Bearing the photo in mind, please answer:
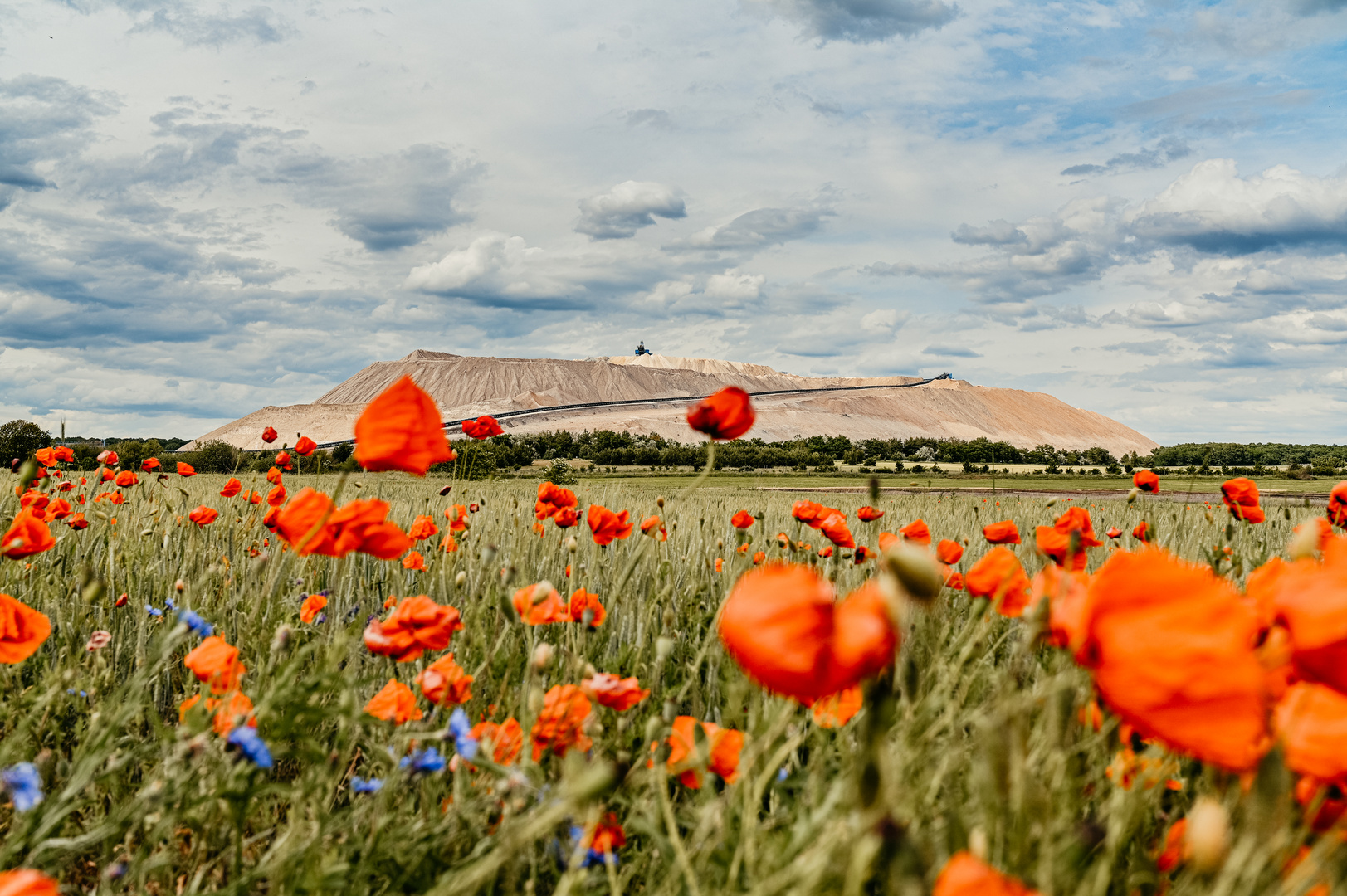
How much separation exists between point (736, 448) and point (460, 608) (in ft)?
104

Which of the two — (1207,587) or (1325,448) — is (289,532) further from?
(1325,448)

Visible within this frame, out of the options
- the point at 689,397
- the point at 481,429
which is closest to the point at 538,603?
the point at 481,429

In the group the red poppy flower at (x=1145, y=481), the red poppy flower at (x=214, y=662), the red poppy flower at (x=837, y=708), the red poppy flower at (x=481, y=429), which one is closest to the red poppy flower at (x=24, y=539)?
the red poppy flower at (x=214, y=662)

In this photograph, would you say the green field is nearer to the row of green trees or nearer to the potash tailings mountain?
the row of green trees

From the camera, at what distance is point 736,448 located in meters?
34.0

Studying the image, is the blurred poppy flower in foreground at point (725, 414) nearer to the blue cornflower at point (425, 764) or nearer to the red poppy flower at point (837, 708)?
the red poppy flower at point (837, 708)

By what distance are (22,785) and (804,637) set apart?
990 millimetres

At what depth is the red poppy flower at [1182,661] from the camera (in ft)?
1.81

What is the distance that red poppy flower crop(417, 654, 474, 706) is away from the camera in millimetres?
1289

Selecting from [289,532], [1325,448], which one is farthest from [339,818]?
[1325,448]

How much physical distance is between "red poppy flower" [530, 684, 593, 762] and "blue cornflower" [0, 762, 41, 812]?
1.95ft

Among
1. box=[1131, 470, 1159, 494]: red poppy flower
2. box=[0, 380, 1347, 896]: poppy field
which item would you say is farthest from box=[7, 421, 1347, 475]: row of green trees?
box=[1131, 470, 1159, 494]: red poppy flower

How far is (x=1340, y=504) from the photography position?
2375mm

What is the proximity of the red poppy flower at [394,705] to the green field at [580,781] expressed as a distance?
4 centimetres
